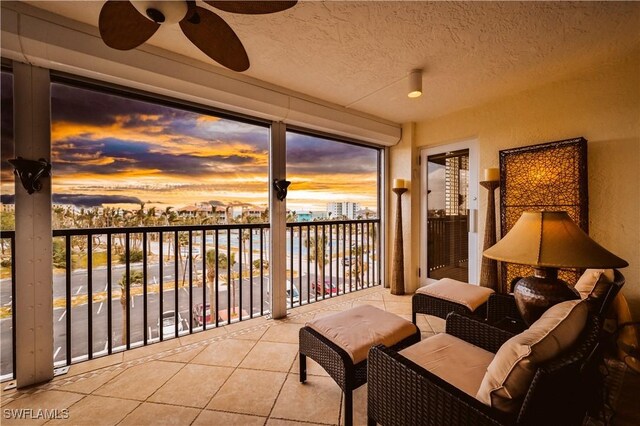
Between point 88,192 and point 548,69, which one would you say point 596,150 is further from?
point 88,192

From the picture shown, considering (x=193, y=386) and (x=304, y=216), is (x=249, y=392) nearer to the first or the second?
(x=193, y=386)

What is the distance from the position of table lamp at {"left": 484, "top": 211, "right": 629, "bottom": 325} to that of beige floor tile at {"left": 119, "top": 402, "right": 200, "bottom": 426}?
6.49ft

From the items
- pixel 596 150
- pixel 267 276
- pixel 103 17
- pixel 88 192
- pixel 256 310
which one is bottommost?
pixel 256 310

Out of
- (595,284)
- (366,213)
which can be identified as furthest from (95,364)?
(595,284)

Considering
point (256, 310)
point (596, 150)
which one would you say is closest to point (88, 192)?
point (256, 310)

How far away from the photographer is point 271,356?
7.10 feet

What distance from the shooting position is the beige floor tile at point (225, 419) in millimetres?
1481

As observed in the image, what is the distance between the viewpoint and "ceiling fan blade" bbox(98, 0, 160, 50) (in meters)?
1.21

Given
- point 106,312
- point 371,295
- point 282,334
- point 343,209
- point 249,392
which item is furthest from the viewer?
point 343,209

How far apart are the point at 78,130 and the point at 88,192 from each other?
0.50 m

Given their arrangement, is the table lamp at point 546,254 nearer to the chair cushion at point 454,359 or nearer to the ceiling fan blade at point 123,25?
Answer: the chair cushion at point 454,359

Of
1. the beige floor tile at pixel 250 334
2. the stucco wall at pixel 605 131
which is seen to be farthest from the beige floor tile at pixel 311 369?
the stucco wall at pixel 605 131

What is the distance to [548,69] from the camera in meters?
2.41

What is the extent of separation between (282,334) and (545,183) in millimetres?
3011
